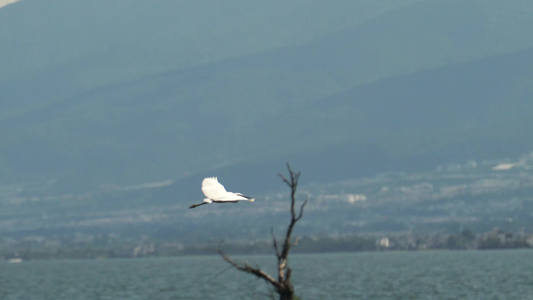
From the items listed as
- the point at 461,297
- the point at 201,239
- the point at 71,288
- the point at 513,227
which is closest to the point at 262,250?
the point at 201,239

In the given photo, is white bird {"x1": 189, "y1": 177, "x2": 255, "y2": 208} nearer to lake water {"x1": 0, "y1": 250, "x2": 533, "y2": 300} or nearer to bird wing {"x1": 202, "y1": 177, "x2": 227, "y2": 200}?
bird wing {"x1": 202, "y1": 177, "x2": 227, "y2": 200}

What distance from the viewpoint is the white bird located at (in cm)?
1873

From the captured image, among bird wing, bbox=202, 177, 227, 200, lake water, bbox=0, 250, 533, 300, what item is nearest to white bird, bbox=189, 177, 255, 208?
bird wing, bbox=202, 177, 227, 200

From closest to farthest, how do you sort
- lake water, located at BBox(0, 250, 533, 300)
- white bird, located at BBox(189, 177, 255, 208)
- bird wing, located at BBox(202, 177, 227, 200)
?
white bird, located at BBox(189, 177, 255, 208) → bird wing, located at BBox(202, 177, 227, 200) → lake water, located at BBox(0, 250, 533, 300)

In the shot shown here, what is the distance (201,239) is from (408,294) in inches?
4971

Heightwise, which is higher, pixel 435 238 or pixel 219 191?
pixel 435 238

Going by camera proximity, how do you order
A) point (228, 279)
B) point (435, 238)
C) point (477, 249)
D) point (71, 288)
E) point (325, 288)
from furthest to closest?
point (435, 238) < point (477, 249) < point (228, 279) < point (71, 288) < point (325, 288)

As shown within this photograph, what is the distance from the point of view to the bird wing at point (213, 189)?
63.5ft

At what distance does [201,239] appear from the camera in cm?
19062

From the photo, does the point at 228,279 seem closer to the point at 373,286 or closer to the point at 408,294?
the point at 373,286

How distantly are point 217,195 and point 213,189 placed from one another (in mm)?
437

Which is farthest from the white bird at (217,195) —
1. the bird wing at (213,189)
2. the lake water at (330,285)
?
the lake water at (330,285)

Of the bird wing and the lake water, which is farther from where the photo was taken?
the lake water

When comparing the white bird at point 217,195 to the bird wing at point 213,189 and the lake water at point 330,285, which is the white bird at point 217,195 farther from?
the lake water at point 330,285
